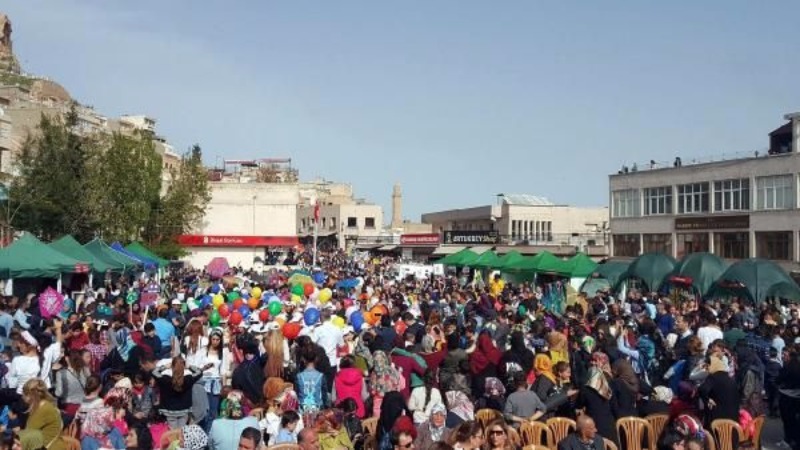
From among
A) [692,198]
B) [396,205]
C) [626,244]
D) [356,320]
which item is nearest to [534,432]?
[356,320]

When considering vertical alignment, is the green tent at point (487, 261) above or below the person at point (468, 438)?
above

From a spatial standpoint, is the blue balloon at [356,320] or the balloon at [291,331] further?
the blue balloon at [356,320]

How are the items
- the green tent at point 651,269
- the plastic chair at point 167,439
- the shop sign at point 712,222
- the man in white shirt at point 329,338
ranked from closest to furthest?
1. the plastic chair at point 167,439
2. the man in white shirt at point 329,338
3. the green tent at point 651,269
4. the shop sign at point 712,222

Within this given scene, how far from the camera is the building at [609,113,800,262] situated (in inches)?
1551

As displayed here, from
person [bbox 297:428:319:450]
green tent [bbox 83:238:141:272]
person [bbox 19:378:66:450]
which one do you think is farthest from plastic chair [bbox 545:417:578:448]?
green tent [bbox 83:238:141:272]

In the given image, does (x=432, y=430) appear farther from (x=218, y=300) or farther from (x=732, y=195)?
(x=732, y=195)

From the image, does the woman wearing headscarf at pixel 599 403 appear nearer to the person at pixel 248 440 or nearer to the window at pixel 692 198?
the person at pixel 248 440

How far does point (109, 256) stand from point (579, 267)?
1678 cm

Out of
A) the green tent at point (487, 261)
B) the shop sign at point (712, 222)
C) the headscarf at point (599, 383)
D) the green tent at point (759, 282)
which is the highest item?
the shop sign at point (712, 222)

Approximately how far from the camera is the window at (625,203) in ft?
166

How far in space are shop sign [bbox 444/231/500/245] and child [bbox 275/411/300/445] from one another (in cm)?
5611

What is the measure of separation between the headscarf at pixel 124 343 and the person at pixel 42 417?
11.7 ft

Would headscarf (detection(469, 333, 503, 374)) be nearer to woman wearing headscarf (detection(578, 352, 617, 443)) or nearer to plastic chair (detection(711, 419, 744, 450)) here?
woman wearing headscarf (detection(578, 352, 617, 443))

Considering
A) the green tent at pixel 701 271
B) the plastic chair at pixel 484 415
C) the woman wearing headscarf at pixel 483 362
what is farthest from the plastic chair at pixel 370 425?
the green tent at pixel 701 271
